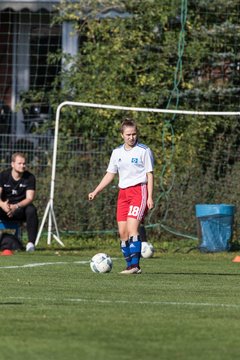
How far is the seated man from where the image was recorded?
1762 centimetres

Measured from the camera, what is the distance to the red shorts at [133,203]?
517 inches

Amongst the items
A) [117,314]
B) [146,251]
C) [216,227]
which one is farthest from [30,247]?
[117,314]

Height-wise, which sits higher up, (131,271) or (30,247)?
(131,271)

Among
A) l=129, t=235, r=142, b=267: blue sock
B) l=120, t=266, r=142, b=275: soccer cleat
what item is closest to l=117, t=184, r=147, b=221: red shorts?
l=129, t=235, r=142, b=267: blue sock

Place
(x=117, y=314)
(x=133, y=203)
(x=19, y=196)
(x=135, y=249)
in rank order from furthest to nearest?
1. (x=19, y=196)
2. (x=133, y=203)
3. (x=135, y=249)
4. (x=117, y=314)

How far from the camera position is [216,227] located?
18.1 m

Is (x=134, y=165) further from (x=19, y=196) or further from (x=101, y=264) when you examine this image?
(x=19, y=196)

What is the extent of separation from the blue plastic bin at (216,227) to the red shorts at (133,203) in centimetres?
494

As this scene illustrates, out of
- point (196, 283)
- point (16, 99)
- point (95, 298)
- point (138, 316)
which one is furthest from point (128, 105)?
point (138, 316)

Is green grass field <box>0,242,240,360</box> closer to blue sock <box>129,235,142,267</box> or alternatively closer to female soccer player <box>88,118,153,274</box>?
blue sock <box>129,235,142,267</box>

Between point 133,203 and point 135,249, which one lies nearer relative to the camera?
point 135,249

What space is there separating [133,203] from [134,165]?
443 millimetres

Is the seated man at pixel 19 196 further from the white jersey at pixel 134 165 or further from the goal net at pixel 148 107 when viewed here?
the white jersey at pixel 134 165

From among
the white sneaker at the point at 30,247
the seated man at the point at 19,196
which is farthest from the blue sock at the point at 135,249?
the seated man at the point at 19,196
